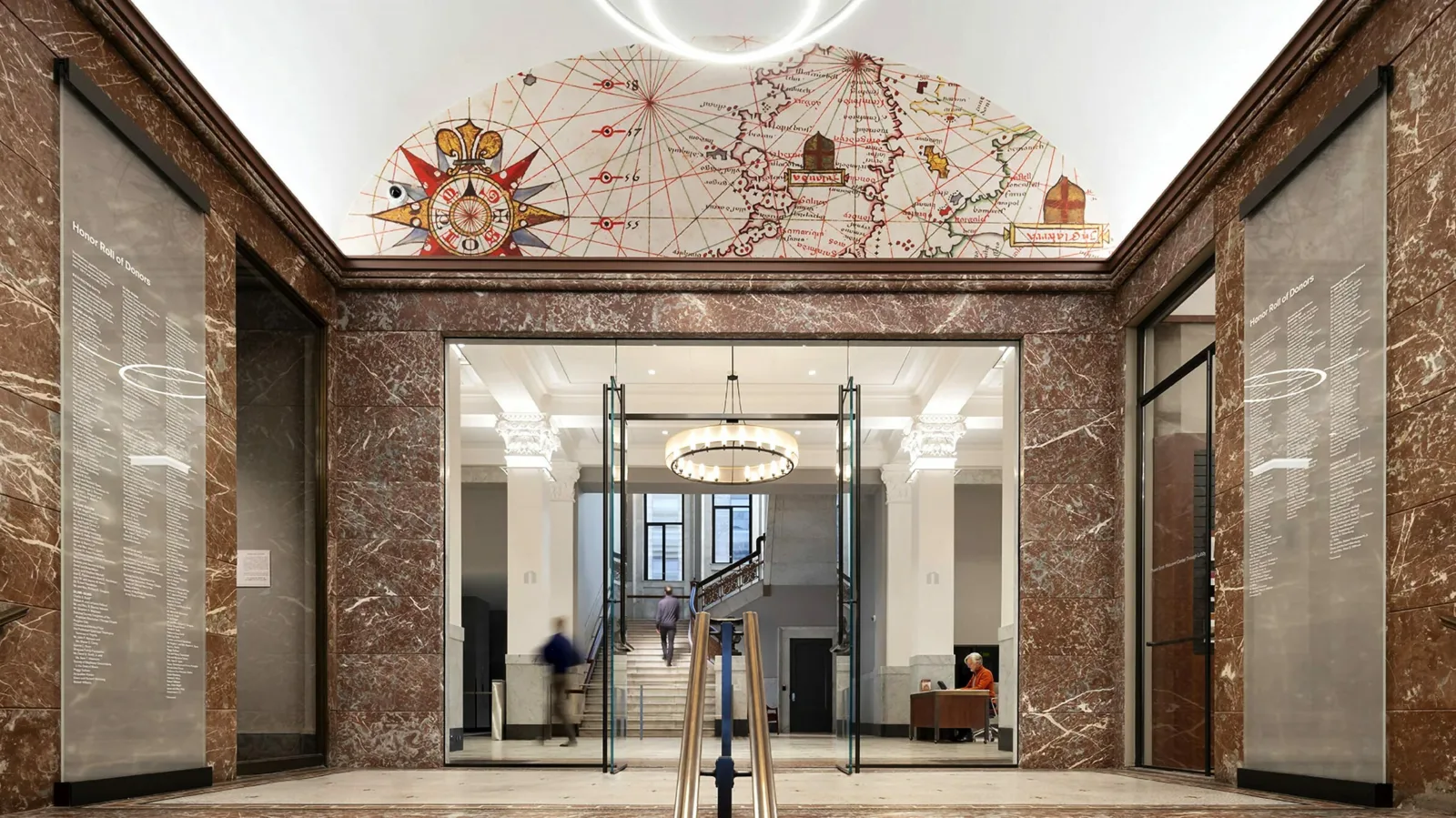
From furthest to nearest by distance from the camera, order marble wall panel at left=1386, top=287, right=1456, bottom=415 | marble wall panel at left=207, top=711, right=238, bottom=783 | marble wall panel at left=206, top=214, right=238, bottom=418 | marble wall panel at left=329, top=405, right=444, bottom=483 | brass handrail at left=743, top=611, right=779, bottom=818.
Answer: marble wall panel at left=329, top=405, right=444, bottom=483
marble wall panel at left=206, top=214, right=238, bottom=418
marble wall panel at left=207, top=711, right=238, bottom=783
marble wall panel at left=1386, top=287, right=1456, bottom=415
brass handrail at left=743, top=611, right=779, bottom=818

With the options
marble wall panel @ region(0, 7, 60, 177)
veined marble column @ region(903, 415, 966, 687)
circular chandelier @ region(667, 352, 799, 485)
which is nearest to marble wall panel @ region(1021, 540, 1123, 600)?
veined marble column @ region(903, 415, 966, 687)

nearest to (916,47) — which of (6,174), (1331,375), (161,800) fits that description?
(1331,375)

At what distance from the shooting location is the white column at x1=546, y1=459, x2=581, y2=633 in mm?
10070

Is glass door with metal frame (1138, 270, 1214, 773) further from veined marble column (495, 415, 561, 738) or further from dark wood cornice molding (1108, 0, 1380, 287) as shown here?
veined marble column (495, 415, 561, 738)

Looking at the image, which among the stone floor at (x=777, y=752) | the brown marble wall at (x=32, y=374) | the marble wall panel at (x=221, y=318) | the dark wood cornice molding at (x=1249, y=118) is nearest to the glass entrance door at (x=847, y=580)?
the stone floor at (x=777, y=752)

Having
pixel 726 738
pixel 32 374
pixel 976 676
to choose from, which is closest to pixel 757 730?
pixel 726 738

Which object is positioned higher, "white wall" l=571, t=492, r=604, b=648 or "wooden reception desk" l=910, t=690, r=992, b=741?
"white wall" l=571, t=492, r=604, b=648

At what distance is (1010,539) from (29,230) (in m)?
Result: 7.16

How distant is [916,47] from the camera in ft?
33.0

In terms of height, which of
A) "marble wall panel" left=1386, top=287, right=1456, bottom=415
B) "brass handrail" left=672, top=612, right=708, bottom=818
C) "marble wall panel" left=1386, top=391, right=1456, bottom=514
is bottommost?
"brass handrail" left=672, top=612, right=708, bottom=818

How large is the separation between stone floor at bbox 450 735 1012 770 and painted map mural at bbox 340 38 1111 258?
3.74m

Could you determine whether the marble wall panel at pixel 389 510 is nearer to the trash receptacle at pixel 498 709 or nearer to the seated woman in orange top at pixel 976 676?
the trash receptacle at pixel 498 709

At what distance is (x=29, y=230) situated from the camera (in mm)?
5629

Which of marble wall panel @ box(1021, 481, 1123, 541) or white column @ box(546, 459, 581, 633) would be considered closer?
white column @ box(546, 459, 581, 633)
